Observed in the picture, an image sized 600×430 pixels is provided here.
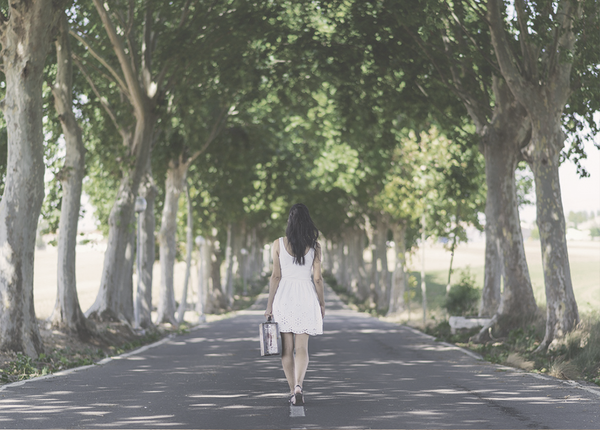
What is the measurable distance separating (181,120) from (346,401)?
60.2 ft

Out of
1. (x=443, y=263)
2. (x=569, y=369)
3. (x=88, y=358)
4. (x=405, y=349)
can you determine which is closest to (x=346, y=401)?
(x=569, y=369)

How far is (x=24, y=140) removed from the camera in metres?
12.9

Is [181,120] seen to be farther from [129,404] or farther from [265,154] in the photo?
[129,404]

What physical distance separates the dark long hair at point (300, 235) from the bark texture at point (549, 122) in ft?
23.1

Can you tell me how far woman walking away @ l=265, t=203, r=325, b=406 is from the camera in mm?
7918

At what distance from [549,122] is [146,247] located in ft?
42.2

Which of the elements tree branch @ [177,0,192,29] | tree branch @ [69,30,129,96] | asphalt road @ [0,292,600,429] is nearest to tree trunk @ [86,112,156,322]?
tree branch @ [69,30,129,96]

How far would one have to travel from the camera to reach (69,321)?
15766 millimetres

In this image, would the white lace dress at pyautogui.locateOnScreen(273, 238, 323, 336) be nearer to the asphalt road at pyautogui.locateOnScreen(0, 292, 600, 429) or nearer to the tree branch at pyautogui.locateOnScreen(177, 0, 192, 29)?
the asphalt road at pyautogui.locateOnScreen(0, 292, 600, 429)

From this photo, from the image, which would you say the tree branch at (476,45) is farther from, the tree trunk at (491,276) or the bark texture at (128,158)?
the bark texture at (128,158)

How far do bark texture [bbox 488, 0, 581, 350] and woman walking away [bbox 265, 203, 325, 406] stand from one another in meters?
6.92

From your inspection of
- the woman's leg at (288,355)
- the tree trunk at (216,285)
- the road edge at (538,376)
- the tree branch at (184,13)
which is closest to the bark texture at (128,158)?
the tree branch at (184,13)

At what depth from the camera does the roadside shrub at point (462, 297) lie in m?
23.9

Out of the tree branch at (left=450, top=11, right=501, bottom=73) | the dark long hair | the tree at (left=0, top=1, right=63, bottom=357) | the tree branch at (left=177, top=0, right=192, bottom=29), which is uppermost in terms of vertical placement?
the tree branch at (left=177, top=0, right=192, bottom=29)
